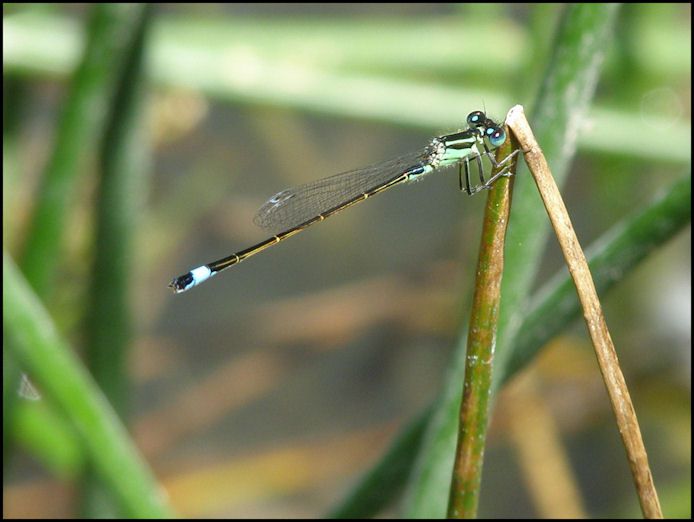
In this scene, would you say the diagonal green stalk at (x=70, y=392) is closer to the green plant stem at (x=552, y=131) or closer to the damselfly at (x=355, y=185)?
the green plant stem at (x=552, y=131)

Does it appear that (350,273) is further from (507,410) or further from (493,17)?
(493,17)

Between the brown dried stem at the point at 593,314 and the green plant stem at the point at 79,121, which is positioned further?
the green plant stem at the point at 79,121

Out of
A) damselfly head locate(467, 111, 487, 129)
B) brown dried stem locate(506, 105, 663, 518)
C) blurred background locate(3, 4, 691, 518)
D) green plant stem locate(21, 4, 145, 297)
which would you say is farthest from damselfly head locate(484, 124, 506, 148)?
green plant stem locate(21, 4, 145, 297)

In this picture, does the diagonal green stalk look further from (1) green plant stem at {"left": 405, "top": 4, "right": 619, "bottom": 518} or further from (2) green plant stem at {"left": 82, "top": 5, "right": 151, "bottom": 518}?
(1) green plant stem at {"left": 405, "top": 4, "right": 619, "bottom": 518}

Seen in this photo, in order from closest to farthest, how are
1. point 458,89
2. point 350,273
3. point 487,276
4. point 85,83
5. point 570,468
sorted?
point 487,276 < point 85,83 < point 458,89 < point 570,468 < point 350,273

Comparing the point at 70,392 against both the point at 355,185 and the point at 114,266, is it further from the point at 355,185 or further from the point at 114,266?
the point at 355,185

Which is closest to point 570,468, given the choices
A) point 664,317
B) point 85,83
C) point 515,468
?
point 515,468

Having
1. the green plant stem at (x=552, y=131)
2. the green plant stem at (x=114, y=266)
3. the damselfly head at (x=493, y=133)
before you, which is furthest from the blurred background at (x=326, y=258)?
the green plant stem at (x=552, y=131)
